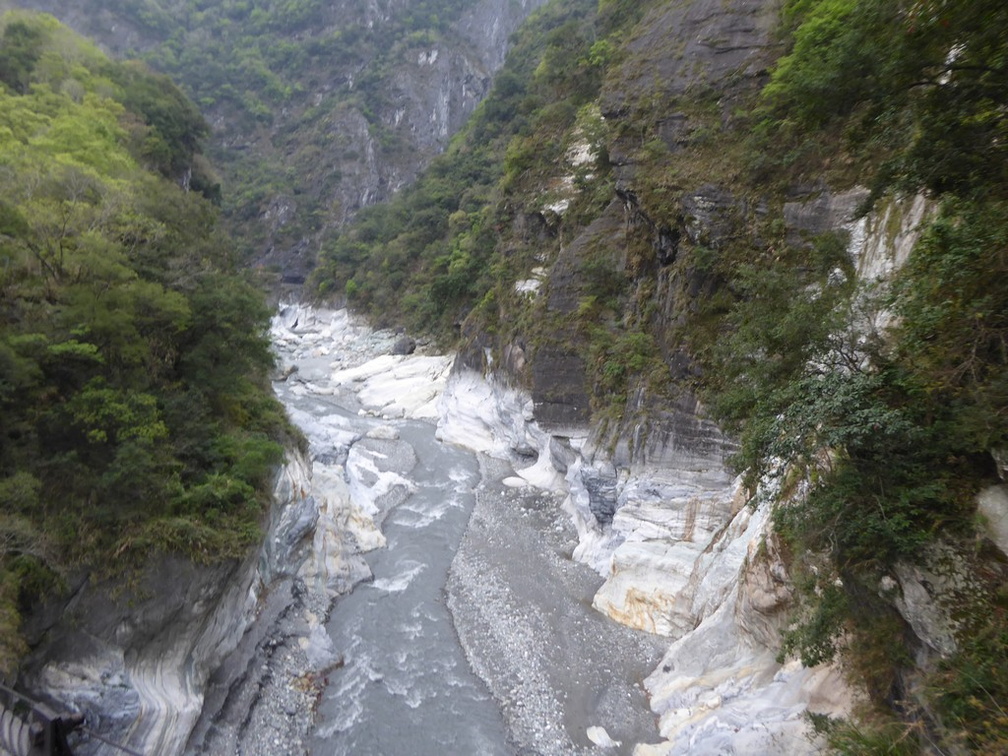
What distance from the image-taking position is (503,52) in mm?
94375

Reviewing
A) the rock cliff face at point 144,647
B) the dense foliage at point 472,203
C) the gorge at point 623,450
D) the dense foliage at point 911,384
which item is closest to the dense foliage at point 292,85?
the dense foliage at point 472,203

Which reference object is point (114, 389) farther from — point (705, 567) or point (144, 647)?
point (705, 567)

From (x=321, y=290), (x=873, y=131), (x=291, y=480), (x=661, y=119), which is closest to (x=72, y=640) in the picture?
(x=291, y=480)

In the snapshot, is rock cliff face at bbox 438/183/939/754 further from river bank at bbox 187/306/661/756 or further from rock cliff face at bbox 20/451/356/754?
rock cliff face at bbox 20/451/356/754

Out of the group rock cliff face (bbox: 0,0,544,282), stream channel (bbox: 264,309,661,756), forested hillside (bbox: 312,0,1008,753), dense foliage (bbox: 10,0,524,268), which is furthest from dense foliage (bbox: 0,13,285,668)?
dense foliage (bbox: 10,0,524,268)

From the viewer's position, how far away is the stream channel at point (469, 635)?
10633 millimetres

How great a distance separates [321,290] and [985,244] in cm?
6284

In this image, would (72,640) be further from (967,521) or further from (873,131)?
(873,131)

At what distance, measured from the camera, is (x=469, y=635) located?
1330cm

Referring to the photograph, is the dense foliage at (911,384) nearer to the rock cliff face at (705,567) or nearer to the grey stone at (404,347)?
the rock cliff face at (705,567)

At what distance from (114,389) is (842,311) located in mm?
11916

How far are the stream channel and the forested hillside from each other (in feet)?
15.5

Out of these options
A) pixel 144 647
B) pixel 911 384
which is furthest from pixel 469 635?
pixel 911 384

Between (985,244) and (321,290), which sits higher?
(985,244)
